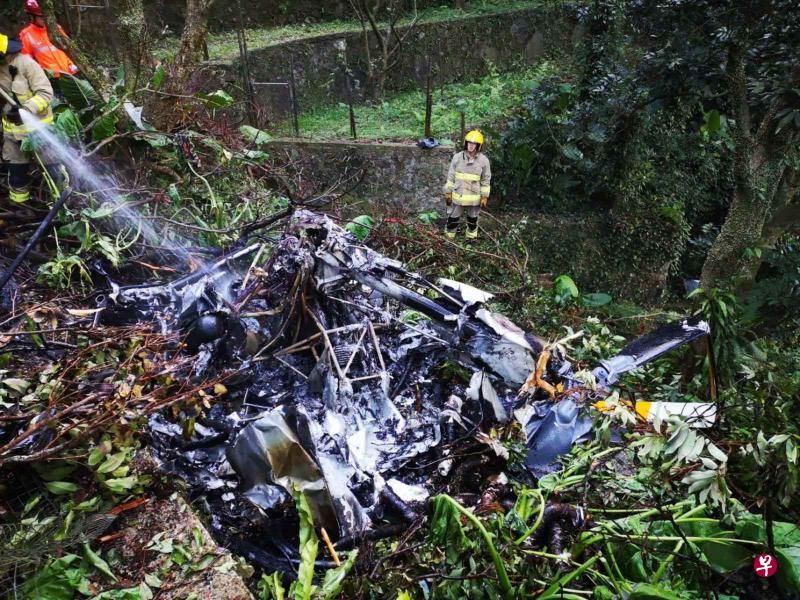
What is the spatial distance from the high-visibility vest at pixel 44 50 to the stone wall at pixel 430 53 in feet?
13.4

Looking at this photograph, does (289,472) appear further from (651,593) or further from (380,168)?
(380,168)

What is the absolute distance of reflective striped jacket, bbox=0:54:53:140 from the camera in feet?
15.0

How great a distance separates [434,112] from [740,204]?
6108 millimetres

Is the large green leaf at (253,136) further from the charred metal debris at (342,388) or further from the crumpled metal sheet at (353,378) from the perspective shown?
the crumpled metal sheet at (353,378)

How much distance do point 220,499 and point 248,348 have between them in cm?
111

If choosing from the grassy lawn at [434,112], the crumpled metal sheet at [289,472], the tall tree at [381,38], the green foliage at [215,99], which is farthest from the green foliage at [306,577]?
the tall tree at [381,38]

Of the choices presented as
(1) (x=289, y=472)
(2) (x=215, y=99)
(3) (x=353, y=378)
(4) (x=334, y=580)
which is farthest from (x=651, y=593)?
(2) (x=215, y=99)

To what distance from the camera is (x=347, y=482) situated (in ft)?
10.00

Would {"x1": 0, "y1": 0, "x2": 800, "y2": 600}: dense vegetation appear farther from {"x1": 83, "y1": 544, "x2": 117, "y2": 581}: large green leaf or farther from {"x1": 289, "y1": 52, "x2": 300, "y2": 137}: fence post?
{"x1": 289, "y1": 52, "x2": 300, "y2": 137}: fence post

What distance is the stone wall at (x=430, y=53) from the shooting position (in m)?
11.0

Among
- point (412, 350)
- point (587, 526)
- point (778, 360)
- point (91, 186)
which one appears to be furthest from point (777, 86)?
point (91, 186)

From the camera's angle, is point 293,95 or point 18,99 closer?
point 18,99

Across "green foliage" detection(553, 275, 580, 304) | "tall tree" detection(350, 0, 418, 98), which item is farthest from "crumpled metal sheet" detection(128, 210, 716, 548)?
"tall tree" detection(350, 0, 418, 98)

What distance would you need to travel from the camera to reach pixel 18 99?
4605 mm
